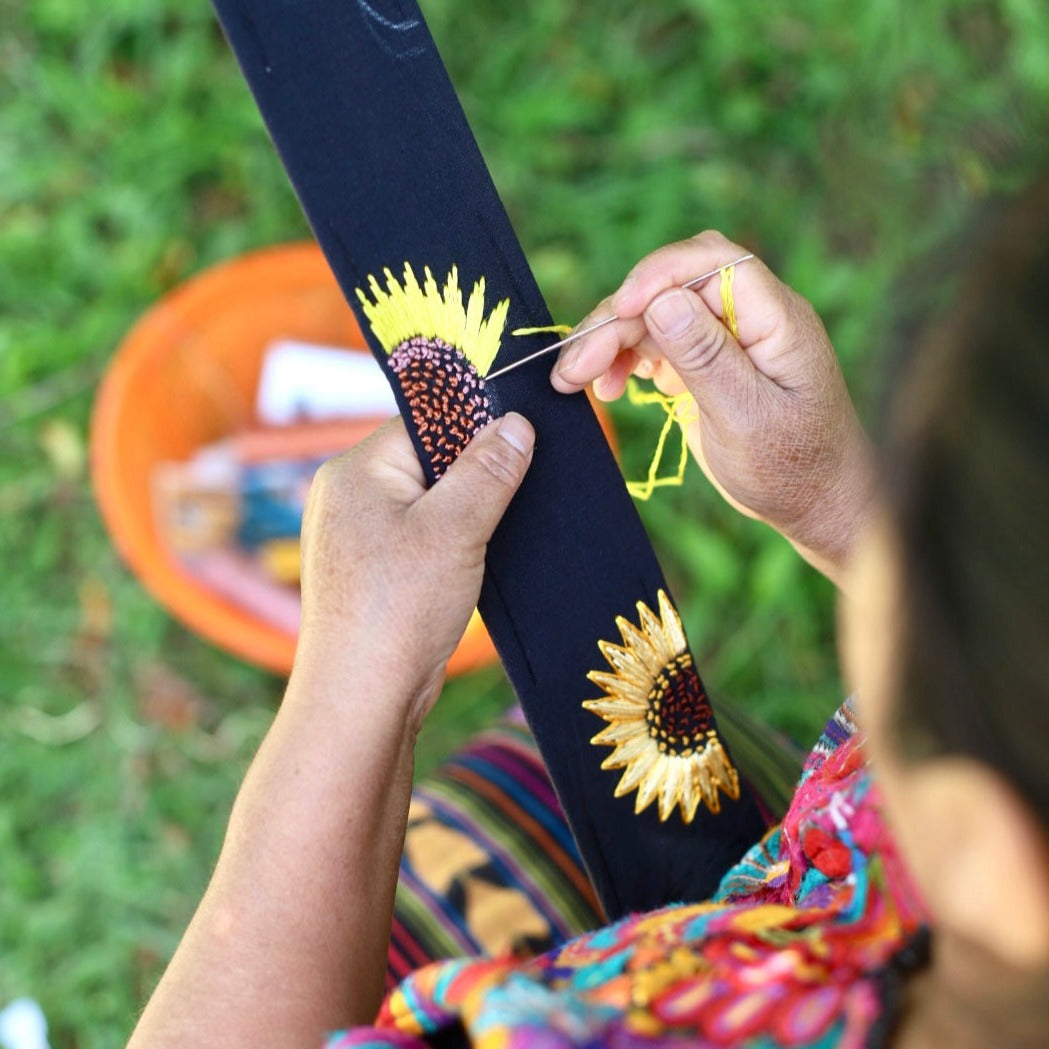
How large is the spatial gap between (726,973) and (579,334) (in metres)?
0.48

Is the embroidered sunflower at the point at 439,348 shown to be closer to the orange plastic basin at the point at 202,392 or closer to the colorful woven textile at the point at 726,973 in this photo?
the colorful woven textile at the point at 726,973

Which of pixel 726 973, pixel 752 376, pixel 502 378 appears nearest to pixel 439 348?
pixel 502 378

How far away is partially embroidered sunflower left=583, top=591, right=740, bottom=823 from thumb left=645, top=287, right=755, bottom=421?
0.17 metres

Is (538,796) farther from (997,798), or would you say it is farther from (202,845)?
(202,845)

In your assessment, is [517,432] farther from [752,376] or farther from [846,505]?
[846,505]

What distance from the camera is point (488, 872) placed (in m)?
1.00

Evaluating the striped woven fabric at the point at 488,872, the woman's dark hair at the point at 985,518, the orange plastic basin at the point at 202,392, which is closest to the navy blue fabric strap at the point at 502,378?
the striped woven fabric at the point at 488,872

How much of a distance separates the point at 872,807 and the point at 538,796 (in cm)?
46

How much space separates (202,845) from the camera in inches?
63.7

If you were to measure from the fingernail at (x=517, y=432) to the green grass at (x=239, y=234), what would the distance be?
0.86m

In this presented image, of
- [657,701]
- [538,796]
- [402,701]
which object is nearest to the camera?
[402,701]

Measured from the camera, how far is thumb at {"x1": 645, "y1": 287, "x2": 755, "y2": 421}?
82 cm

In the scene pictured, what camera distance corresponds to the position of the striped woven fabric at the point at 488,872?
3.17 feet

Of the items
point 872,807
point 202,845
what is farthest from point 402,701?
point 202,845
